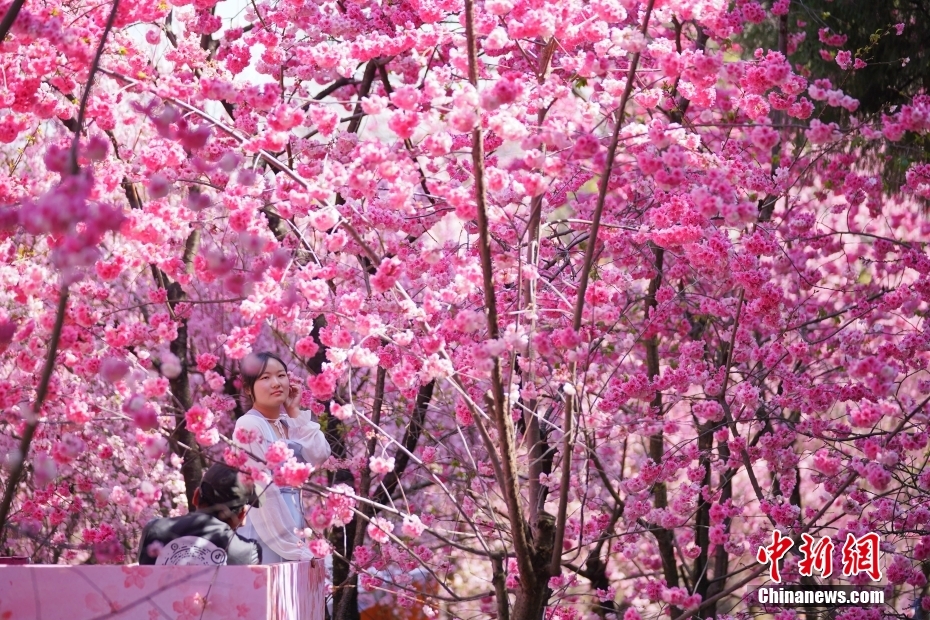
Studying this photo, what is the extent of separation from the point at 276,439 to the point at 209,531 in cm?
92

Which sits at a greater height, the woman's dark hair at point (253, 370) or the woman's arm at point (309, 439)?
the woman's dark hair at point (253, 370)

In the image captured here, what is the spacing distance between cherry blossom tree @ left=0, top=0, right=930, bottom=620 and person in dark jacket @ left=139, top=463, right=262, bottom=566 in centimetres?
19

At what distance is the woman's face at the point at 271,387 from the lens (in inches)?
190

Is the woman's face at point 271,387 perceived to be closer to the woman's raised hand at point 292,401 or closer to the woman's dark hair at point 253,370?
the woman's dark hair at point 253,370

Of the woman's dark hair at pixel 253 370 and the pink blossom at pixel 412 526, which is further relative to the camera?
the woman's dark hair at pixel 253 370

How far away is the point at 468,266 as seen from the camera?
13.1ft

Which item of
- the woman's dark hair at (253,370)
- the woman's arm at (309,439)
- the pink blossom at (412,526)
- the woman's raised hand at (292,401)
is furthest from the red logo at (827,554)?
the woman's dark hair at (253,370)

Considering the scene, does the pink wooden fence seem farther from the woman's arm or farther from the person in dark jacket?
the woman's arm

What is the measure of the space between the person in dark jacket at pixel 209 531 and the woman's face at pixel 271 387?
0.66 m

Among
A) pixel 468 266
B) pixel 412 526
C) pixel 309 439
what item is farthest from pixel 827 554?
pixel 309 439

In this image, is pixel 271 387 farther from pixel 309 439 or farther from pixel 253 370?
pixel 309 439

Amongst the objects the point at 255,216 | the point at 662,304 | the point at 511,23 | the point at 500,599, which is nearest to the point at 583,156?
the point at 511,23

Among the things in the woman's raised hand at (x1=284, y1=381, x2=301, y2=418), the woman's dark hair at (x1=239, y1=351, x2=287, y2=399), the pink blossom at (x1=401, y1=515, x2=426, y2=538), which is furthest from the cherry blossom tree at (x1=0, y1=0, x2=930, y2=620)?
the woman's raised hand at (x1=284, y1=381, x2=301, y2=418)

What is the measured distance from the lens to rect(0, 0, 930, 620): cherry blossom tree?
3693 mm
